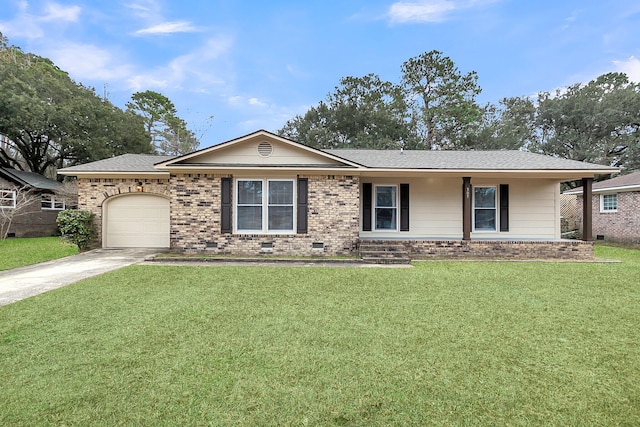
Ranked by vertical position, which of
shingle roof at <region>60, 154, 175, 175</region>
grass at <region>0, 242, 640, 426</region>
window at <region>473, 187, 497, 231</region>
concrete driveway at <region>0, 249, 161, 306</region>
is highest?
shingle roof at <region>60, 154, 175, 175</region>

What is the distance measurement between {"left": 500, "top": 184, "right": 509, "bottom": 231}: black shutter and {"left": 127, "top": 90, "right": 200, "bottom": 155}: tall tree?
96.5ft

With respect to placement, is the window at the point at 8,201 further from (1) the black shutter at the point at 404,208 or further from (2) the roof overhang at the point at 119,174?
(1) the black shutter at the point at 404,208

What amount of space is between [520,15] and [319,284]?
1569 centimetres

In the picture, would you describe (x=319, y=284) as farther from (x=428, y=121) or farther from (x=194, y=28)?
(x=428, y=121)

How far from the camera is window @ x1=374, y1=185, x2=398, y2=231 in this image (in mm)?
10961

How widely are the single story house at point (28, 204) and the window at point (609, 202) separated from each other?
2764 centimetres

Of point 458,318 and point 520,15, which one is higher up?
point 520,15

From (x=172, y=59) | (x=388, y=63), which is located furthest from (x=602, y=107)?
(x=172, y=59)

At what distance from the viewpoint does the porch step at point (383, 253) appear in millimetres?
8570

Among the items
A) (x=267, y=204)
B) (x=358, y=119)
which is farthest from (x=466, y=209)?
(x=358, y=119)

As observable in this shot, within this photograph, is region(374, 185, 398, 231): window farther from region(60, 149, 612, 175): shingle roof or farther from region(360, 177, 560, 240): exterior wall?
region(60, 149, 612, 175): shingle roof

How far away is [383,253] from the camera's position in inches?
353

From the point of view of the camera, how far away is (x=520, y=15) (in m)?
13.8

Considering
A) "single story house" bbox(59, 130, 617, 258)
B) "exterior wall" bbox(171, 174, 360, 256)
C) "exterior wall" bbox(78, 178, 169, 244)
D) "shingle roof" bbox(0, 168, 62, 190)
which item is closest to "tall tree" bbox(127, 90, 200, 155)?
"shingle roof" bbox(0, 168, 62, 190)
